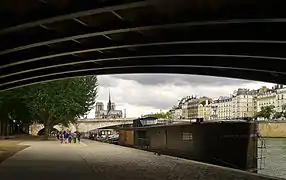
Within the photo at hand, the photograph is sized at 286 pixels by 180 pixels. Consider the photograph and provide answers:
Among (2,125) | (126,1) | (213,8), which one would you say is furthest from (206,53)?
(2,125)

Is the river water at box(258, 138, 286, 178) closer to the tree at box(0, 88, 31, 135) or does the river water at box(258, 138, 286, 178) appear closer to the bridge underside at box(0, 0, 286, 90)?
the bridge underside at box(0, 0, 286, 90)

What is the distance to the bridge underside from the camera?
47.2 ft

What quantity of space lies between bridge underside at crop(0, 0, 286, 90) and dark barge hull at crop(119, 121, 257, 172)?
3.67 m

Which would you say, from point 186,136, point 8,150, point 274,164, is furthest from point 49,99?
point 274,164

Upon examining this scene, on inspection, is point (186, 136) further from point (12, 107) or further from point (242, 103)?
point (242, 103)

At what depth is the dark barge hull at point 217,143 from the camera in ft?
73.2

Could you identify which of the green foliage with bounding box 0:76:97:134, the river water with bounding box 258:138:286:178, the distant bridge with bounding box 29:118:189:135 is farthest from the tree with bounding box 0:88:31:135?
the distant bridge with bounding box 29:118:189:135

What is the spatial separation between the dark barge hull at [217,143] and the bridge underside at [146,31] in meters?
3.67

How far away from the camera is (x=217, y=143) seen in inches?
966

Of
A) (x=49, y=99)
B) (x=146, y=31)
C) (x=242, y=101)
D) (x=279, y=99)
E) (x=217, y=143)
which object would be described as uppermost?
(x=146, y=31)

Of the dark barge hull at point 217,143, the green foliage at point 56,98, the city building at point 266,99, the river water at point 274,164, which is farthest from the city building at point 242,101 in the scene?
the dark barge hull at point 217,143

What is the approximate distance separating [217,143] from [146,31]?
8.66 m

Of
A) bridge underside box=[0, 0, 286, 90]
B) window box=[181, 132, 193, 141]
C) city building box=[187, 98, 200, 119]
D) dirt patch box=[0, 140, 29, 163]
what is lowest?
dirt patch box=[0, 140, 29, 163]

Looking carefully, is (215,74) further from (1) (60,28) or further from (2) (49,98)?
(2) (49,98)
